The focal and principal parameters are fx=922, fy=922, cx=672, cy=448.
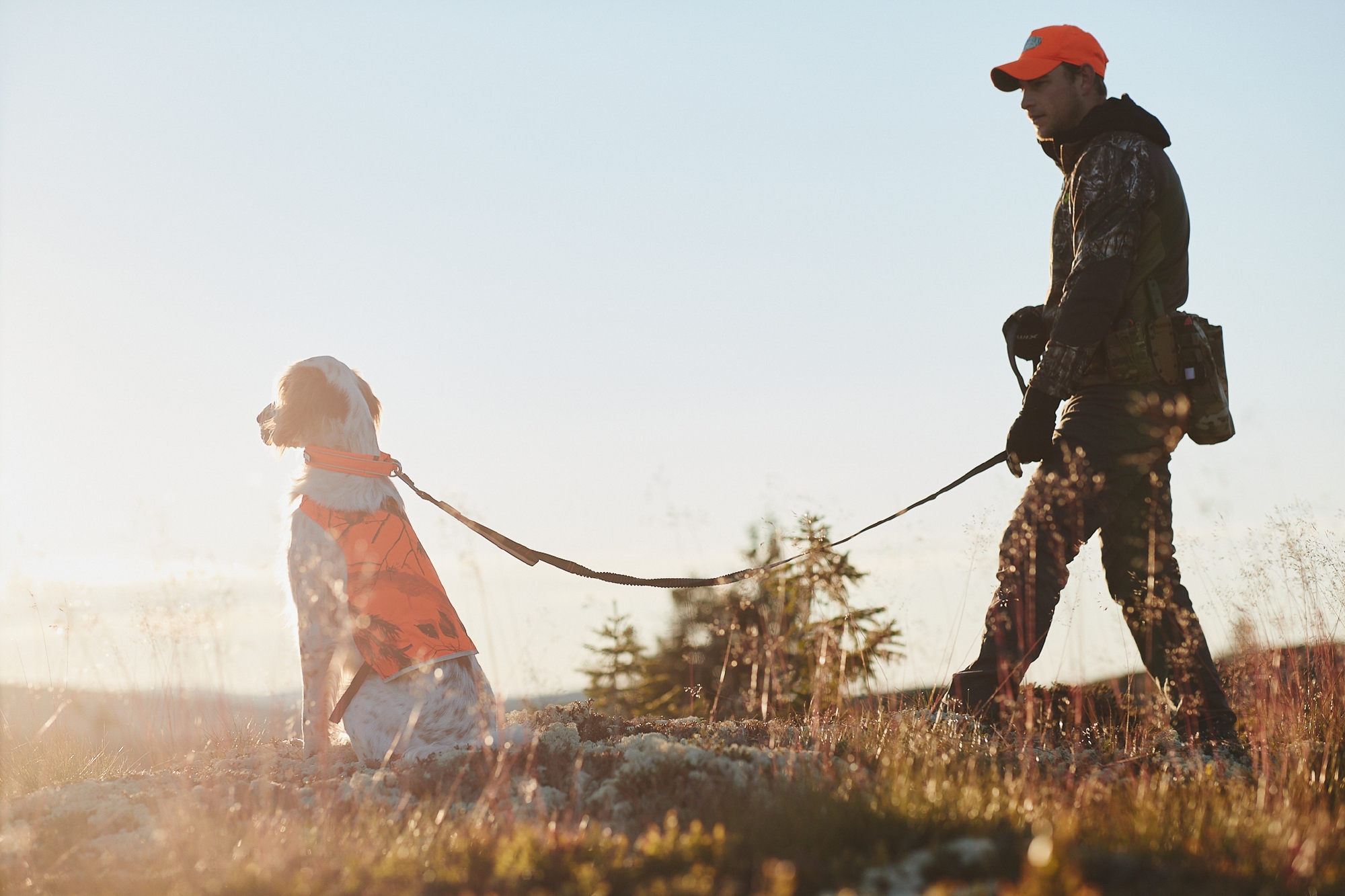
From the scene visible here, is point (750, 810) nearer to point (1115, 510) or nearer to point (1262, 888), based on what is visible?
point (1262, 888)

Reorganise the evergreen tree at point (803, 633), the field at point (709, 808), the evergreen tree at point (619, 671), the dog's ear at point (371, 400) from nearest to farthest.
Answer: the field at point (709, 808) → the evergreen tree at point (803, 633) → the dog's ear at point (371, 400) → the evergreen tree at point (619, 671)

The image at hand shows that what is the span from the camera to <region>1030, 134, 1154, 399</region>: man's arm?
4203 millimetres

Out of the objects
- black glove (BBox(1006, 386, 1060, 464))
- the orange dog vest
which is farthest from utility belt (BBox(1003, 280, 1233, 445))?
the orange dog vest

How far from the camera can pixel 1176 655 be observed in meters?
4.30

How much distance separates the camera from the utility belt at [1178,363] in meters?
4.20

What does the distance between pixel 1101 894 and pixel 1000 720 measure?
8.58 feet

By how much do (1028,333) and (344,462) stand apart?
3528 millimetres

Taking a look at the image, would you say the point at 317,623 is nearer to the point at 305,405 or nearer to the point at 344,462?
the point at 344,462

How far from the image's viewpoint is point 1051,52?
443cm

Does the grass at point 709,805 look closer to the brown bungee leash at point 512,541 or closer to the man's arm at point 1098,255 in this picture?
the brown bungee leash at point 512,541

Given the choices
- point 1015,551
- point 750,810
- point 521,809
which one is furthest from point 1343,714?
point 521,809

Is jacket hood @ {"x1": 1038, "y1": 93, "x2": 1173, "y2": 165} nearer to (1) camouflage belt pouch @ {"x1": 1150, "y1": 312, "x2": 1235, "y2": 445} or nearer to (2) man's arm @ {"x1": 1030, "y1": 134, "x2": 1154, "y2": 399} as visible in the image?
(2) man's arm @ {"x1": 1030, "y1": 134, "x2": 1154, "y2": 399}

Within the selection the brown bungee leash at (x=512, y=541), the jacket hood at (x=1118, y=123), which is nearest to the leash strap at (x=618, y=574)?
the brown bungee leash at (x=512, y=541)

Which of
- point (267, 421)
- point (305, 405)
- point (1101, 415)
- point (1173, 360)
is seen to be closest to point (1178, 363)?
point (1173, 360)
